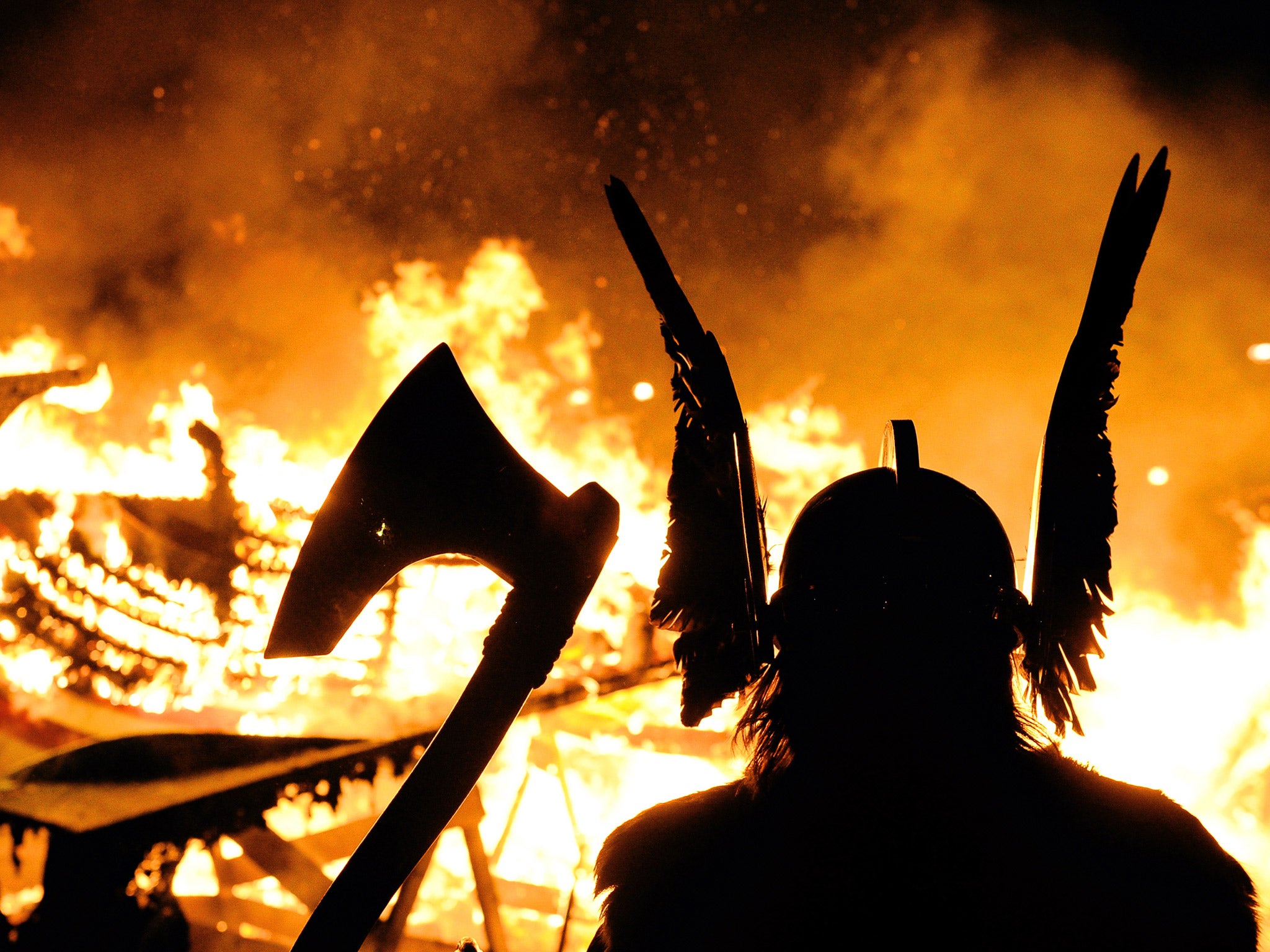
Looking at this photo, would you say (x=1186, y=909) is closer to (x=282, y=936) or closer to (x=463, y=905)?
(x=282, y=936)

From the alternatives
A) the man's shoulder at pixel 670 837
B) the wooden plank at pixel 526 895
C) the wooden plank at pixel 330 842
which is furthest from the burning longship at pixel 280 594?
the man's shoulder at pixel 670 837

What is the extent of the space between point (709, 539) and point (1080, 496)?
80 cm

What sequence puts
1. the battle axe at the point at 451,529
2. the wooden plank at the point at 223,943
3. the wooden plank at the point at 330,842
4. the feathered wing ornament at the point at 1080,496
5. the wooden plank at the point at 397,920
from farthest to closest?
the wooden plank at the point at 223,943, the wooden plank at the point at 330,842, the wooden plank at the point at 397,920, the feathered wing ornament at the point at 1080,496, the battle axe at the point at 451,529

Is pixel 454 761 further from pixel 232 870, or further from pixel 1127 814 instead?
pixel 232 870

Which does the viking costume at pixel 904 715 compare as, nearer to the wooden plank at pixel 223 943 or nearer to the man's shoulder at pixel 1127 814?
the man's shoulder at pixel 1127 814

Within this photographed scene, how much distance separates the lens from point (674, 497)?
1.42 meters

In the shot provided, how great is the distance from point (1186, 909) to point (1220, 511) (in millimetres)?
13697

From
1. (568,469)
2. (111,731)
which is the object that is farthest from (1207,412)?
(111,731)

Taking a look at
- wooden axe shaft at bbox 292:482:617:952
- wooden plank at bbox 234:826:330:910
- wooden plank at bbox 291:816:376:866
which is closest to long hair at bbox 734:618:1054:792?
wooden axe shaft at bbox 292:482:617:952

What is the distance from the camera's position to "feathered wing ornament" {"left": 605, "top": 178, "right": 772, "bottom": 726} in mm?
1272

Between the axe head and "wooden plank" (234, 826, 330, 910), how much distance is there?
397cm

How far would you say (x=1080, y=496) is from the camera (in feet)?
4.37

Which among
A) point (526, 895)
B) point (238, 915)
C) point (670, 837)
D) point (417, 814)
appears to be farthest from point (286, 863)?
point (417, 814)

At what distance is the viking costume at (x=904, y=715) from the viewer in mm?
1089
